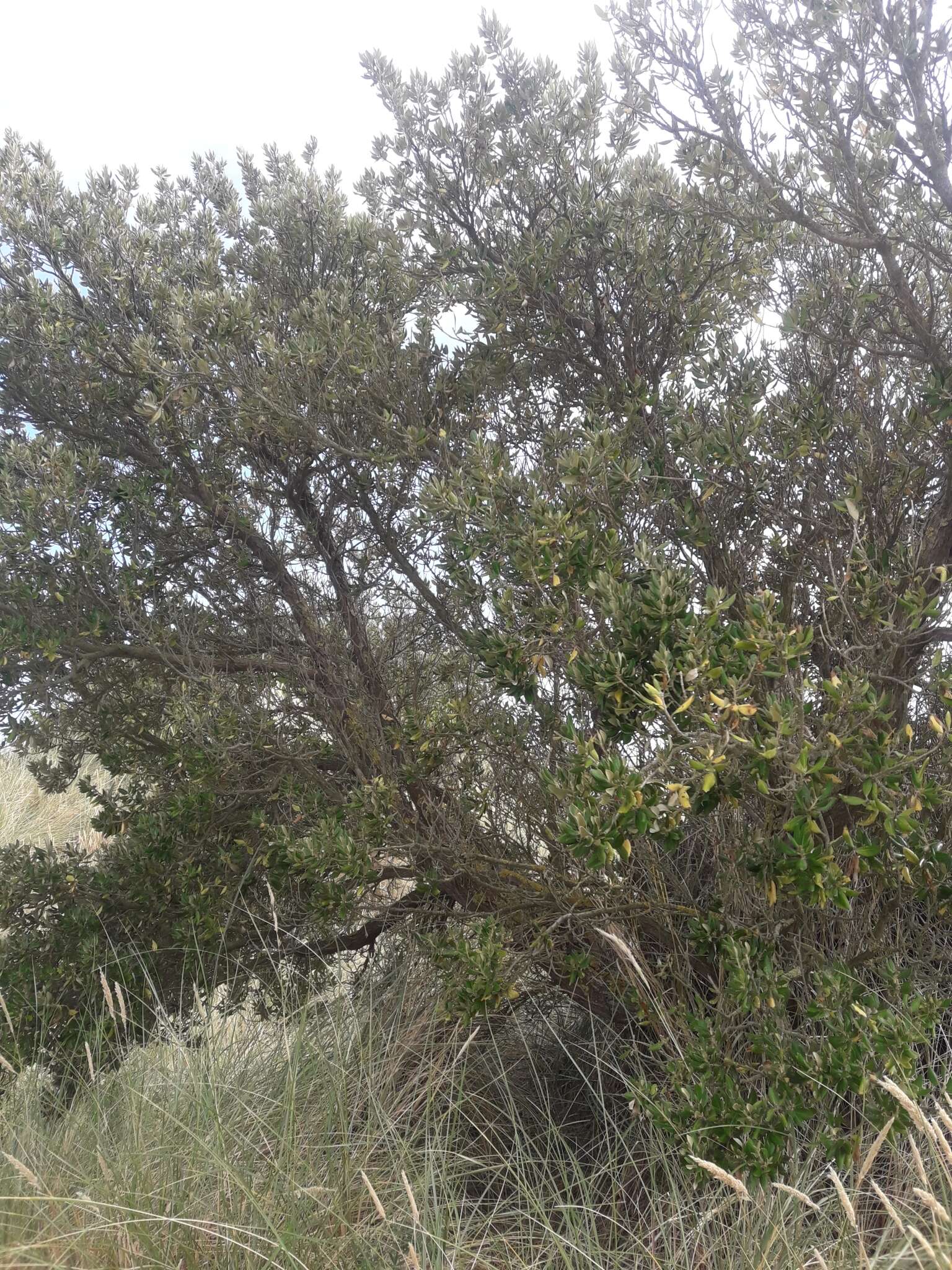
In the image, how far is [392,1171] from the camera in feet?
12.7

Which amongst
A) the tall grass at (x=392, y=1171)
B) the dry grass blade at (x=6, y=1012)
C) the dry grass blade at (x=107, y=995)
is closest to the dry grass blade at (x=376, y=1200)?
the tall grass at (x=392, y=1171)

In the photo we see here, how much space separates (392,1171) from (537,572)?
89.6 inches

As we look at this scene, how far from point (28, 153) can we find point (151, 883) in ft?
14.3

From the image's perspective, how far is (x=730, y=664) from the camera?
313cm

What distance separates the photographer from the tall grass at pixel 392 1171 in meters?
3.20

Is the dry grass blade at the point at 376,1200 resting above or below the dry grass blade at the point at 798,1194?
above

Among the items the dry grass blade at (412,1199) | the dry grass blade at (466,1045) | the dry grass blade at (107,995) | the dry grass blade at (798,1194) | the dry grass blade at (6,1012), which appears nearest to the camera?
the dry grass blade at (798,1194)

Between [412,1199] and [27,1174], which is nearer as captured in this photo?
[412,1199]

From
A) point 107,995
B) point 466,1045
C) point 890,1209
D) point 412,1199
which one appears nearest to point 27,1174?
point 107,995

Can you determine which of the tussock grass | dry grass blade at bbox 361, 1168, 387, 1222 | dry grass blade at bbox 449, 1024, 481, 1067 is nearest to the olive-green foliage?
dry grass blade at bbox 449, 1024, 481, 1067

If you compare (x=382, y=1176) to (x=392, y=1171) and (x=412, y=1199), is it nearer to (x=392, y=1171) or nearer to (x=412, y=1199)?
(x=392, y=1171)

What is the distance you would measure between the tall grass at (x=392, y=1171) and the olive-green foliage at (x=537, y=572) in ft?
1.01

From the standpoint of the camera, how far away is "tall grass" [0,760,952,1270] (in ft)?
10.5

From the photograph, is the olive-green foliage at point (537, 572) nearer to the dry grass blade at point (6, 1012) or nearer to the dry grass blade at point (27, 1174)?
the dry grass blade at point (6, 1012)
